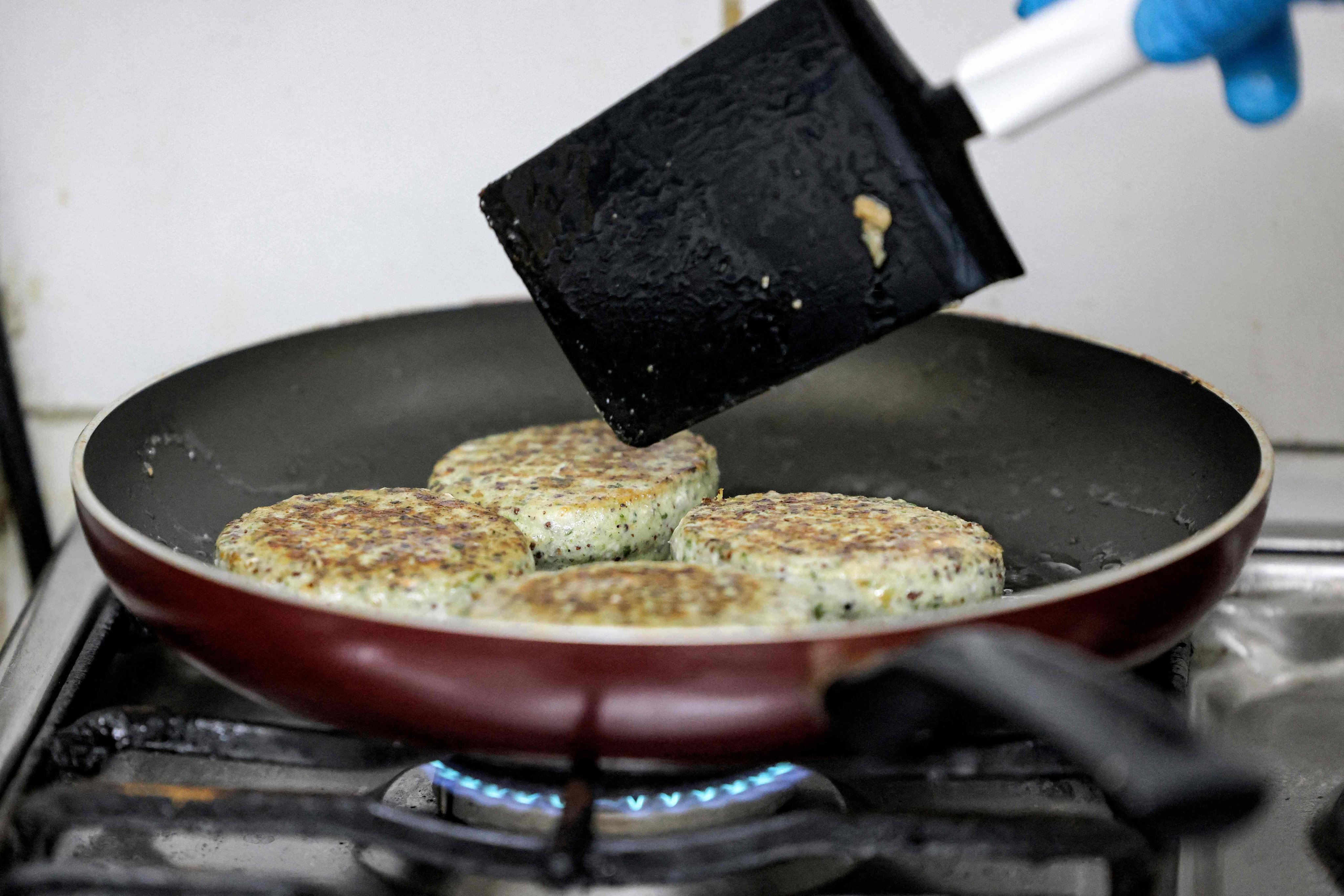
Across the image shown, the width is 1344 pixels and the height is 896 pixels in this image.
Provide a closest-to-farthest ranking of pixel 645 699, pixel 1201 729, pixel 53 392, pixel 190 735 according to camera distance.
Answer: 1. pixel 645 699
2. pixel 190 735
3. pixel 1201 729
4. pixel 53 392

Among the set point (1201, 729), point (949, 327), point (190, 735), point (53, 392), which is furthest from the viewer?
point (53, 392)

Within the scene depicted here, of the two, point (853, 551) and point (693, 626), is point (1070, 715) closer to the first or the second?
point (693, 626)

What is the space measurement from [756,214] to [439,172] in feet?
2.37

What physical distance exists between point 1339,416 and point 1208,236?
0.33 meters

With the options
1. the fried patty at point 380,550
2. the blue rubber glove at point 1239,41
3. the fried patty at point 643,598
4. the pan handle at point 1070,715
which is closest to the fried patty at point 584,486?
the fried patty at point 380,550

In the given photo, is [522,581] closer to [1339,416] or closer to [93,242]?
[93,242]

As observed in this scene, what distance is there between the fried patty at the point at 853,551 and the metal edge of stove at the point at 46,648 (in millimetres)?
623

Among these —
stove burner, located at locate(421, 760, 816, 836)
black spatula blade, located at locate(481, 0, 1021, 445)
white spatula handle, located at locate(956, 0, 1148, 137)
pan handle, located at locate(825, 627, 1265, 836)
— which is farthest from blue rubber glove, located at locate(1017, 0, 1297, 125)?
stove burner, located at locate(421, 760, 816, 836)

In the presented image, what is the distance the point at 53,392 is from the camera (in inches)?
71.2

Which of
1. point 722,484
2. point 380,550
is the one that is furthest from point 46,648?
point 722,484

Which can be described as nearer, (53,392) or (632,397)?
(632,397)

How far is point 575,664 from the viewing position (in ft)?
2.50

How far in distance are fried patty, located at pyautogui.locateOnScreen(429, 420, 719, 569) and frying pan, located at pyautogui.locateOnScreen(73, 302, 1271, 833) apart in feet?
0.42

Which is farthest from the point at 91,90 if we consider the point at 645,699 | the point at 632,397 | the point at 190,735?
Answer: the point at 645,699
